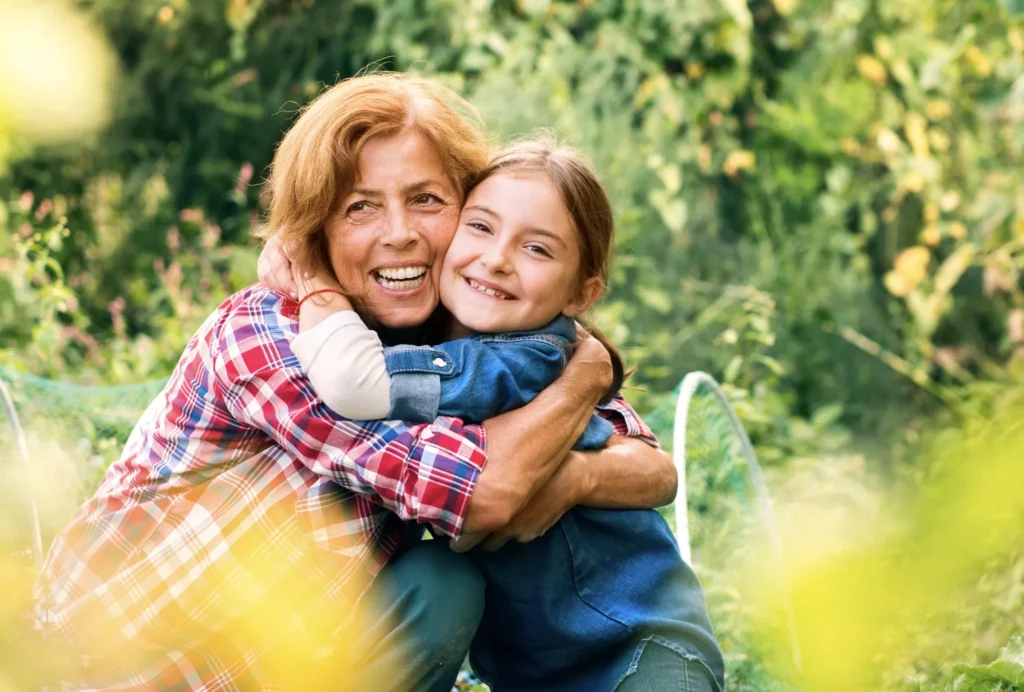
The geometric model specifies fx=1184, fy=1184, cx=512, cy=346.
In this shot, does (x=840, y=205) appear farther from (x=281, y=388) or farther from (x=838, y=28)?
(x=281, y=388)

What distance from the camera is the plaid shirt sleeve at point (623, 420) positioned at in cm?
239

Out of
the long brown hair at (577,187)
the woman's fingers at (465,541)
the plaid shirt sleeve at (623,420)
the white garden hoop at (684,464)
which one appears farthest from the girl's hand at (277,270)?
the white garden hoop at (684,464)

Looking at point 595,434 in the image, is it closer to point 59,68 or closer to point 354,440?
point 354,440

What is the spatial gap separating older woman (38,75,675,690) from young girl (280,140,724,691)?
0.06 meters

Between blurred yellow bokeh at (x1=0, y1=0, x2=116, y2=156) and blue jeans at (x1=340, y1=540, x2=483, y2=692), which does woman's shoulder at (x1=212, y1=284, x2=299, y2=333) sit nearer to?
blue jeans at (x1=340, y1=540, x2=483, y2=692)

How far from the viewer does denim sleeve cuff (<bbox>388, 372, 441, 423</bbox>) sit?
1873 millimetres

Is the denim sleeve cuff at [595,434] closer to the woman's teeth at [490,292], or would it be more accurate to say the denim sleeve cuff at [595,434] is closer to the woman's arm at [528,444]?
the woman's arm at [528,444]

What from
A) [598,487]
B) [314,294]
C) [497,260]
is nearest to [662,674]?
[598,487]

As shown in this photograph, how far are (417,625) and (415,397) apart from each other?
0.37 m

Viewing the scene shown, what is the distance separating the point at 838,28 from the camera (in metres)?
5.39

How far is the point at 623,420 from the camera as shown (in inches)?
94.3

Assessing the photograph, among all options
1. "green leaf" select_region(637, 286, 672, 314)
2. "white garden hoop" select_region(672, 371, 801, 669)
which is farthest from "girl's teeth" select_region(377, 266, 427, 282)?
"green leaf" select_region(637, 286, 672, 314)

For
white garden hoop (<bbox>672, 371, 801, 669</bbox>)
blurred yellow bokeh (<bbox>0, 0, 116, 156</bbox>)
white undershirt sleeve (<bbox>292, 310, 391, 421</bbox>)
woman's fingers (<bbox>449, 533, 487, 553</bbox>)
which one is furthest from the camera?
blurred yellow bokeh (<bbox>0, 0, 116, 156</bbox>)

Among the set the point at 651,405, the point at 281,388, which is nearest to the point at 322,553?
the point at 281,388
